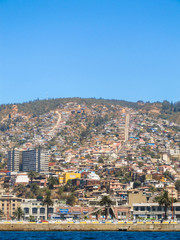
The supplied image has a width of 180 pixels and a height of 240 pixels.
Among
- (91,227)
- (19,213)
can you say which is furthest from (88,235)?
(19,213)

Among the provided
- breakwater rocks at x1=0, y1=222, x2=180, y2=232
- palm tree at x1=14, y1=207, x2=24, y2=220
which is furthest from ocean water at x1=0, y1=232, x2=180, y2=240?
palm tree at x1=14, y1=207, x2=24, y2=220

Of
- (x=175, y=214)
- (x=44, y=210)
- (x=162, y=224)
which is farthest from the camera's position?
(x=44, y=210)

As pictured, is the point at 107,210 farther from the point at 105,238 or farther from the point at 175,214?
the point at 105,238

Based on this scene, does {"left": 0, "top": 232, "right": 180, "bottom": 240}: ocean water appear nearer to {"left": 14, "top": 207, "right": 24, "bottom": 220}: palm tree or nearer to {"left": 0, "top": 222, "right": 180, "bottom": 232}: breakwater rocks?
{"left": 0, "top": 222, "right": 180, "bottom": 232}: breakwater rocks

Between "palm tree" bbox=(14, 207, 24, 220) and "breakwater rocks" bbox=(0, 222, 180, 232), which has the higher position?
"breakwater rocks" bbox=(0, 222, 180, 232)

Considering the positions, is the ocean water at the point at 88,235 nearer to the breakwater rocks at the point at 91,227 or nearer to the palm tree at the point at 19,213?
the breakwater rocks at the point at 91,227

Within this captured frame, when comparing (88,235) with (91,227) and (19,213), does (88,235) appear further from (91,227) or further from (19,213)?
(19,213)

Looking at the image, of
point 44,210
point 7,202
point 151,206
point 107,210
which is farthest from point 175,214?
point 7,202

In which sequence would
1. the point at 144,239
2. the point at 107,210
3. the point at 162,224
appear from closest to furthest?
the point at 144,239
the point at 162,224
the point at 107,210
